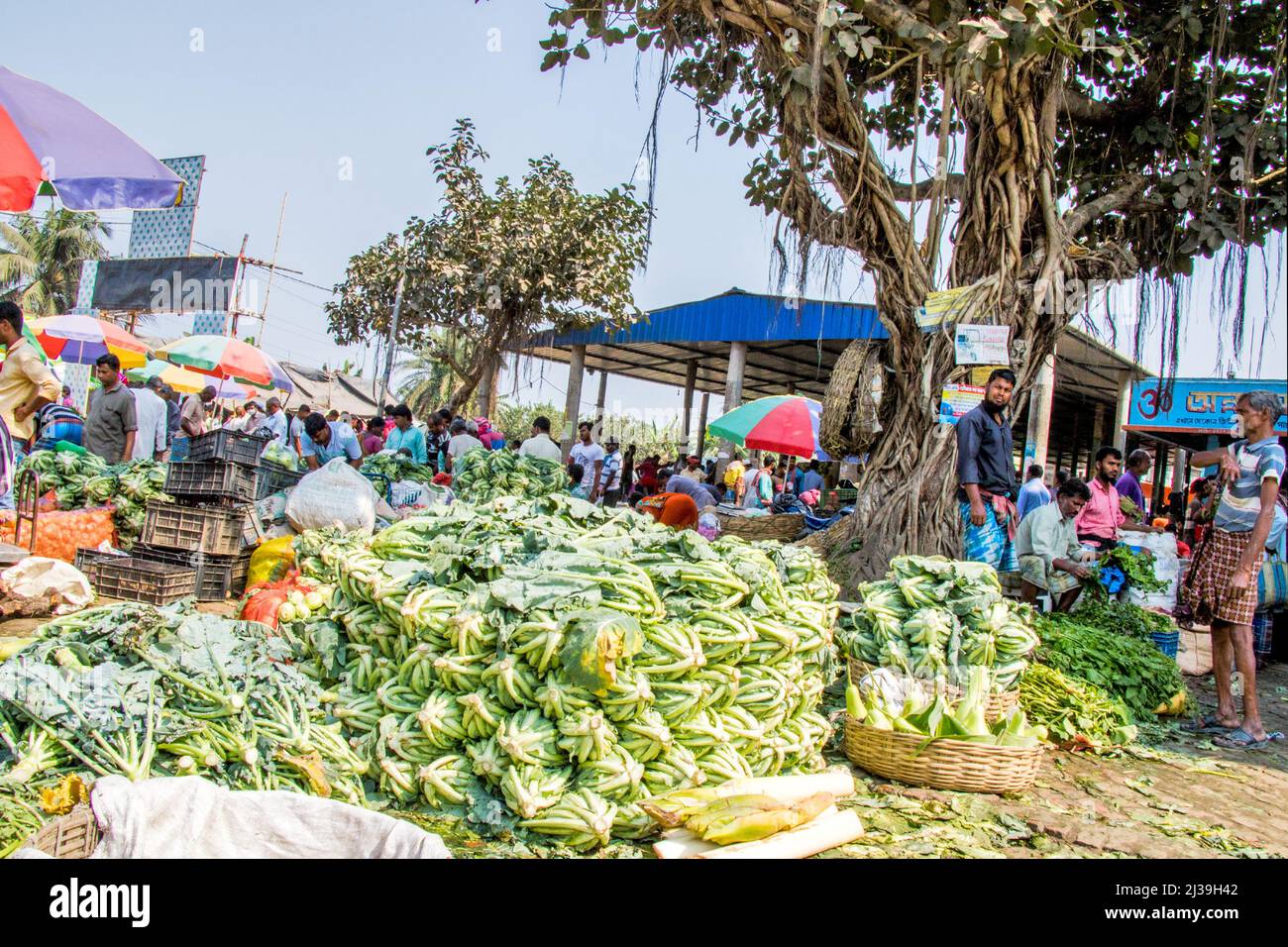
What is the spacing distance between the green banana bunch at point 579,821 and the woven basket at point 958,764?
1511 mm

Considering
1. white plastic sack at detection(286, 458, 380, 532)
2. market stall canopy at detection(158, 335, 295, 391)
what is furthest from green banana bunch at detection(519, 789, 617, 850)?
market stall canopy at detection(158, 335, 295, 391)

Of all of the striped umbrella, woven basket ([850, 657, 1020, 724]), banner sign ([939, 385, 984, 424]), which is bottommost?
woven basket ([850, 657, 1020, 724])

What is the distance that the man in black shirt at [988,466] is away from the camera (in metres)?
5.36

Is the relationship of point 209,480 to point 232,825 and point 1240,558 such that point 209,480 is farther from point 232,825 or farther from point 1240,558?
point 1240,558

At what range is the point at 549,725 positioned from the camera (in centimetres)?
289

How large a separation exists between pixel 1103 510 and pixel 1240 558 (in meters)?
2.67

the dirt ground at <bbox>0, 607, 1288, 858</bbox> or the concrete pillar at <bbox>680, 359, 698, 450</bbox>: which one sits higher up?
the concrete pillar at <bbox>680, 359, 698, 450</bbox>

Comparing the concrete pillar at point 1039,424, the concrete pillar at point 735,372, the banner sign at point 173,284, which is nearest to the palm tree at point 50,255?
the banner sign at point 173,284

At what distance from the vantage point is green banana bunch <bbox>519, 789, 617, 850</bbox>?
274 centimetres

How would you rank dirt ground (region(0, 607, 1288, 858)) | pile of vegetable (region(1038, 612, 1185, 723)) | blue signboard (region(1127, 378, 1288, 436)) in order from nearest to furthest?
dirt ground (region(0, 607, 1288, 858)), pile of vegetable (region(1038, 612, 1185, 723)), blue signboard (region(1127, 378, 1288, 436))

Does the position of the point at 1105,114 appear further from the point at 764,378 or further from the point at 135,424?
the point at 764,378

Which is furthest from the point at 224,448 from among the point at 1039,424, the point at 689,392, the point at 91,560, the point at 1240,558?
the point at 689,392

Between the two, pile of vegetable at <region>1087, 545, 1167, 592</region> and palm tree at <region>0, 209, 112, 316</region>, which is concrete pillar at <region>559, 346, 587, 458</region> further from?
palm tree at <region>0, 209, 112, 316</region>

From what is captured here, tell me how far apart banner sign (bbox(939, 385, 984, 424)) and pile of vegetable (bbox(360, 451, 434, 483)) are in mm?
5096
